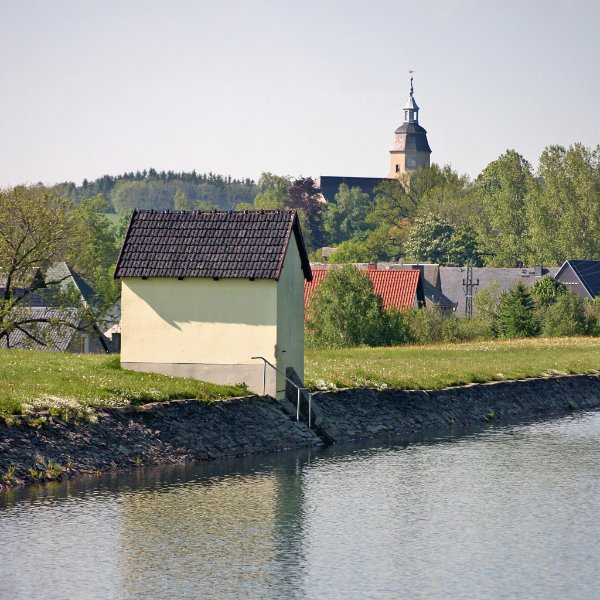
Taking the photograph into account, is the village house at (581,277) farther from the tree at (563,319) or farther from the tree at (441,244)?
the tree at (563,319)

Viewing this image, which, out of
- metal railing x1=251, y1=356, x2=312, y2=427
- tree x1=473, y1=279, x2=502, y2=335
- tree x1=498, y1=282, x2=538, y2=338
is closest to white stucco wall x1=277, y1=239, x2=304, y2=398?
metal railing x1=251, y1=356, x2=312, y2=427

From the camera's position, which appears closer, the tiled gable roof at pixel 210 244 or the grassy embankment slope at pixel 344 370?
the grassy embankment slope at pixel 344 370

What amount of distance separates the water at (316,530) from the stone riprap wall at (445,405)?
467 cm

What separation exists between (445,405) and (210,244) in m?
12.9

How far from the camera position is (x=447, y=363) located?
61.6 m

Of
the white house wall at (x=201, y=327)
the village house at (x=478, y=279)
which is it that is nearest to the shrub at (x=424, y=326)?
the white house wall at (x=201, y=327)

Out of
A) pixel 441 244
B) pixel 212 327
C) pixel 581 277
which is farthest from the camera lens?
pixel 441 244

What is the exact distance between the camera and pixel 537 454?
4156 cm

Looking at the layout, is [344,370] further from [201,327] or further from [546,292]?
[546,292]

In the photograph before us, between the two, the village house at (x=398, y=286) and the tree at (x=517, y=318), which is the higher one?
the village house at (x=398, y=286)

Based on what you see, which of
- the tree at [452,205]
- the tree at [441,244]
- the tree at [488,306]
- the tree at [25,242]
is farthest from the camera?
the tree at [452,205]

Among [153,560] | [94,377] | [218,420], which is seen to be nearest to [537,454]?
[218,420]

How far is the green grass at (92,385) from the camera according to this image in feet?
123

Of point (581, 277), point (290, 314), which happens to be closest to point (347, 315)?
point (290, 314)
